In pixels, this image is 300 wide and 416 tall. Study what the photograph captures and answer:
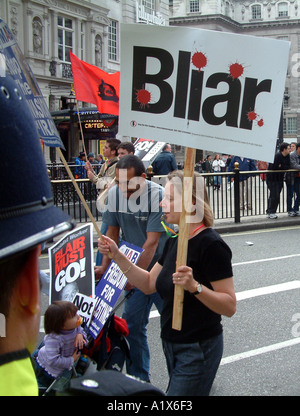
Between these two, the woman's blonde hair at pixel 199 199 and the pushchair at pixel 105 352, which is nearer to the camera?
the woman's blonde hair at pixel 199 199

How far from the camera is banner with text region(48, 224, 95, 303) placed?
394cm

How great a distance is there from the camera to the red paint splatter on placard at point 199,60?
106 inches

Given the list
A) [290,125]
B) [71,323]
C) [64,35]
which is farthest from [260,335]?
[290,125]

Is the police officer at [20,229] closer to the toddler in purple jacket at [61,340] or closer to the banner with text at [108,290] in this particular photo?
the toddler in purple jacket at [61,340]

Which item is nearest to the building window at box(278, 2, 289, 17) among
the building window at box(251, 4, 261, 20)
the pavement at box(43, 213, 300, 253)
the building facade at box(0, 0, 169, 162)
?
the building window at box(251, 4, 261, 20)

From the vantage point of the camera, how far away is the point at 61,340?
11.5 ft

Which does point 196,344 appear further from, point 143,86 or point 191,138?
point 143,86

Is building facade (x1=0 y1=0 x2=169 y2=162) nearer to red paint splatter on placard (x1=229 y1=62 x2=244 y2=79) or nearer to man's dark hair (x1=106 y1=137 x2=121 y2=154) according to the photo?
man's dark hair (x1=106 y1=137 x2=121 y2=154)

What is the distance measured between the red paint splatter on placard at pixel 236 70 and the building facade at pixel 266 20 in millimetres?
61397

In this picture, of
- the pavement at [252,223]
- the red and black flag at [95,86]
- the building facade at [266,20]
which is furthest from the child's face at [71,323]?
the building facade at [266,20]

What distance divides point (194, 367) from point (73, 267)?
5.05ft

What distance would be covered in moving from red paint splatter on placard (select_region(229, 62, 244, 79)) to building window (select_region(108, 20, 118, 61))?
31.6 metres
